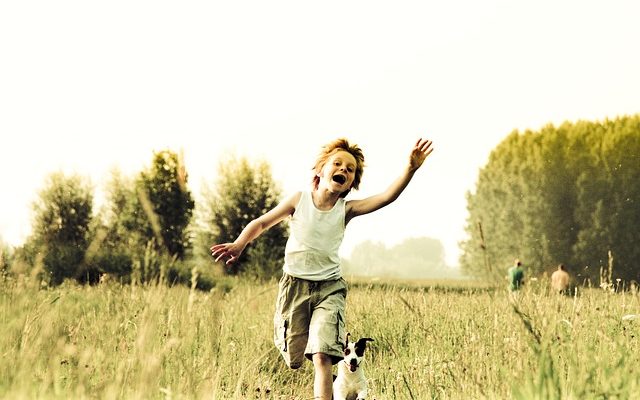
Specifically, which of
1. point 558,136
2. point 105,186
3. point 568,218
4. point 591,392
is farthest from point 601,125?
point 591,392

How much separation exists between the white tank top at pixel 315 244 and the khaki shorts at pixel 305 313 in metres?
0.07

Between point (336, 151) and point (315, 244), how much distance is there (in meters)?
0.81

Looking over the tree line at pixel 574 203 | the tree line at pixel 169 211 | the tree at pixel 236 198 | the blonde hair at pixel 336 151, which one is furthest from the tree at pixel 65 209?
the blonde hair at pixel 336 151

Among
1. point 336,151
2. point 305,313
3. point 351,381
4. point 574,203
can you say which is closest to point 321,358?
point 305,313

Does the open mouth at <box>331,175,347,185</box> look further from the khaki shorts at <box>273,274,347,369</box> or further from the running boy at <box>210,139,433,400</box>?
the khaki shorts at <box>273,274,347,369</box>

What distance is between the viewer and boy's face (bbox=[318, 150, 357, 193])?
509cm

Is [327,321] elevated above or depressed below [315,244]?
below

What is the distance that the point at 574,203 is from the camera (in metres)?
30.0

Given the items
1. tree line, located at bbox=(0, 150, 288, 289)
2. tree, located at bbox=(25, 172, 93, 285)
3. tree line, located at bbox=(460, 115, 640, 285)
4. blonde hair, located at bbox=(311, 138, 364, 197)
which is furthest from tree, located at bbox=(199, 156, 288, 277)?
blonde hair, located at bbox=(311, 138, 364, 197)

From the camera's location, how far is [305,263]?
16.2ft

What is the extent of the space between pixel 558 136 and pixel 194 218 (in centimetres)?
1687

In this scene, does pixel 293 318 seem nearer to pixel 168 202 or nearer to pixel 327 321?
pixel 327 321

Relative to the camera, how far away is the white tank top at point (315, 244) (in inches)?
194

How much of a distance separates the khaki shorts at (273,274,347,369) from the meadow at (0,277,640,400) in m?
0.23
